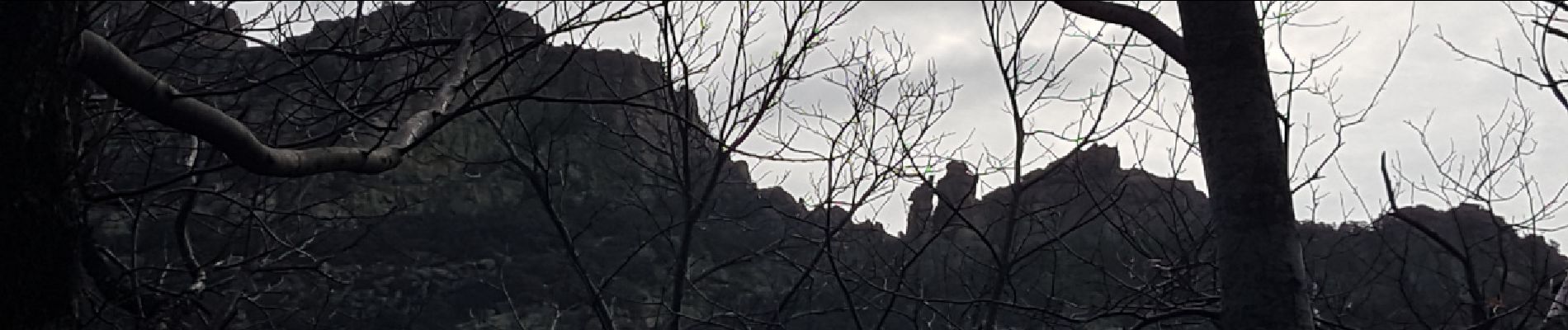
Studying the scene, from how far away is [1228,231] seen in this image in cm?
252

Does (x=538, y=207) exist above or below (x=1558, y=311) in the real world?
above

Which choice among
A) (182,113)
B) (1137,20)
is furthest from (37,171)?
(1137,20)

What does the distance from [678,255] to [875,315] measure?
2189cm

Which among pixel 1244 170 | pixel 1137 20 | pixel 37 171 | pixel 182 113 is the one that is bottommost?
pixel 37 171

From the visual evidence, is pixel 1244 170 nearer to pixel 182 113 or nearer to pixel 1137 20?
pixel 1137 20

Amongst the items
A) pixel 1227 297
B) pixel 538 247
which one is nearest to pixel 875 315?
pixel 538 247

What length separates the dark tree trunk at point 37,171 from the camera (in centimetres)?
196

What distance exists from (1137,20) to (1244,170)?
522 millimetres

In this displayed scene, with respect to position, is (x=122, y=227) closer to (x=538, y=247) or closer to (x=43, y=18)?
(x=538, y=247)

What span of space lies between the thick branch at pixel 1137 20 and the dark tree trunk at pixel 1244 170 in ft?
0.27

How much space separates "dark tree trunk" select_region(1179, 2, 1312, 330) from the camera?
2428mm

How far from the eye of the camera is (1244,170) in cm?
248

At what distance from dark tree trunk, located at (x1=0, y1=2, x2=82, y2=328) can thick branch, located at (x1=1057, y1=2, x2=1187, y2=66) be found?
226cm

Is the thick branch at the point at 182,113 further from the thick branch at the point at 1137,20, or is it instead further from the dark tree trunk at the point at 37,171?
the thick branch at the point at 1137,20
